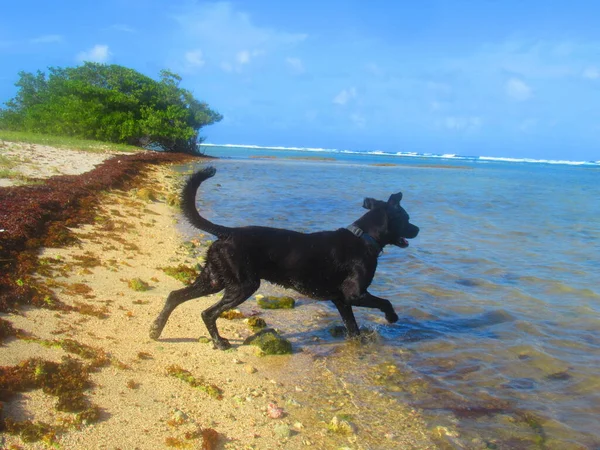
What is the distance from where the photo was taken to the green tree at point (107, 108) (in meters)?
40.8

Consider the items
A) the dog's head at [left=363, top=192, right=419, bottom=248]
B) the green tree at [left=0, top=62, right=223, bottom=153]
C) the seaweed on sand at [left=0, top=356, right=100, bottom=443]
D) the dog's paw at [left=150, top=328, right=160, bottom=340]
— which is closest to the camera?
the seaweed on sand at [left=0, top=356, right=100, bottom=443]

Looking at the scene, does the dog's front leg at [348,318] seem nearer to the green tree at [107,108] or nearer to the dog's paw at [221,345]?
the dog's paw at [221,345]

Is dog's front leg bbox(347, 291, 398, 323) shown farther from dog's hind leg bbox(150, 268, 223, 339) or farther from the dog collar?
dog's hind leg bbox(150, 268, 223, 339)

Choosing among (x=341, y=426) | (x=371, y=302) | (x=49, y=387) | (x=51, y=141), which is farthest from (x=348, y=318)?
(x=51, y=141)

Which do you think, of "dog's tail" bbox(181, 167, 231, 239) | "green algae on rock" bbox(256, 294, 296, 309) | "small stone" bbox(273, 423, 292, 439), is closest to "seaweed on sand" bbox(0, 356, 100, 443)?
"small stone" bbox(273, 423, 292, 439)

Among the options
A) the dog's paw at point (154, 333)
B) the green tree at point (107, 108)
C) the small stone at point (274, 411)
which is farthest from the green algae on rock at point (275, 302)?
the green tree at point (107, 108)

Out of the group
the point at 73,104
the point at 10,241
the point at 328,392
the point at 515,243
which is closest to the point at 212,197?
the point at 515,243

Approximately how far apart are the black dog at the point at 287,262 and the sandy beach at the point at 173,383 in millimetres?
461

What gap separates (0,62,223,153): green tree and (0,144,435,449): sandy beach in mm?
38261

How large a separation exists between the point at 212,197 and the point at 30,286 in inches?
524

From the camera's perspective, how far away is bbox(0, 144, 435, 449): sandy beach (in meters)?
3.07

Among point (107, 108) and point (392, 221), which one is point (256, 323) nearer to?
point (392, 221)

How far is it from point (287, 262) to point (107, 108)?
42106 mm

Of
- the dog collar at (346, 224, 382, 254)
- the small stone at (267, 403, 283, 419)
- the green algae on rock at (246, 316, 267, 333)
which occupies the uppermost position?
the dog collar at (346, 224, 382, 254)
